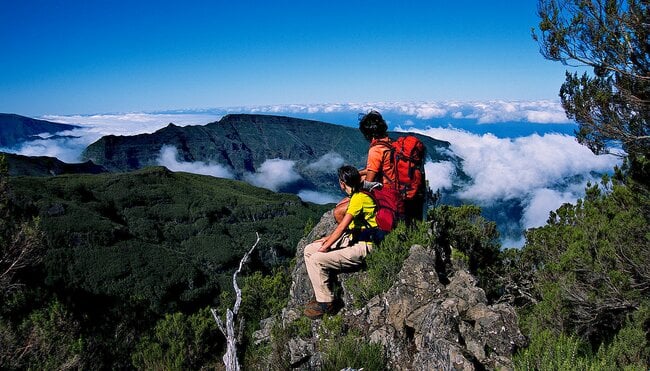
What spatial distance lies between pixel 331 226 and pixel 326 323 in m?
4.20

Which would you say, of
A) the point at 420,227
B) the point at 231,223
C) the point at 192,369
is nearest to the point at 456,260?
the point at 420,227

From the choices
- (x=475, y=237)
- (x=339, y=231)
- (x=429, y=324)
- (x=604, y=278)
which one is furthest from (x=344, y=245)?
(x=475, y=237)

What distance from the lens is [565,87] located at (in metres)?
9.58

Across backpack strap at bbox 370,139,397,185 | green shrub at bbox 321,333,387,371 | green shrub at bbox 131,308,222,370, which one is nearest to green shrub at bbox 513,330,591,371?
green shrub at bbox 321,333,387,371

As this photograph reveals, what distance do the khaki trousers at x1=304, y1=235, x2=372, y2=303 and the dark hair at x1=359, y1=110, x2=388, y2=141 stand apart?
6.48 ft

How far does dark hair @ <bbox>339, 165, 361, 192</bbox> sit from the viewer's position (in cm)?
651

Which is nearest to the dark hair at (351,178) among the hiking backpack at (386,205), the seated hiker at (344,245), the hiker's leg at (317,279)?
the seated hiker at (344,245)

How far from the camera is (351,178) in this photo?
21.4 feet

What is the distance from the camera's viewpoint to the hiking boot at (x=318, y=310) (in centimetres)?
683

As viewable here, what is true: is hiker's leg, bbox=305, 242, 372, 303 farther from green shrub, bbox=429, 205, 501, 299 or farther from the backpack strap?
green shrub, bbox=429, 205, 501, 299

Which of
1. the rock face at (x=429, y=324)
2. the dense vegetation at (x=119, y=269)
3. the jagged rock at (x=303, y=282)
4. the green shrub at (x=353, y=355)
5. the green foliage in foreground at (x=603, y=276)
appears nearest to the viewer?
the rock face at (x=429, y=324)

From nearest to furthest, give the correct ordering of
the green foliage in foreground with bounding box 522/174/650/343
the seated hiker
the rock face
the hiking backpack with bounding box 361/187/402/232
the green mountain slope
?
the rock face, the seated hiker, the hiking backpack with bounding box 361/187/402/232, the green foliage in foreground with bounding box 522/174/650/343, the green mountain slope

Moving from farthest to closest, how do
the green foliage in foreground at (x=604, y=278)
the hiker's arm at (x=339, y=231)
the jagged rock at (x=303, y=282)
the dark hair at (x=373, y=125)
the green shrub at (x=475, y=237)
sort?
the green shrub at (x=475, y=237) < the green foliage in foreground at (x=604, y=278) < the jagged rock at (x=303, y=282) < the dark hair at (x=373, y=125) < the hiker's arm at (x=339, y=231)

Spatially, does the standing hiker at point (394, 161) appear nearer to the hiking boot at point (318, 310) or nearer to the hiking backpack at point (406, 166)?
the hiking backpack at point (406, 166)
